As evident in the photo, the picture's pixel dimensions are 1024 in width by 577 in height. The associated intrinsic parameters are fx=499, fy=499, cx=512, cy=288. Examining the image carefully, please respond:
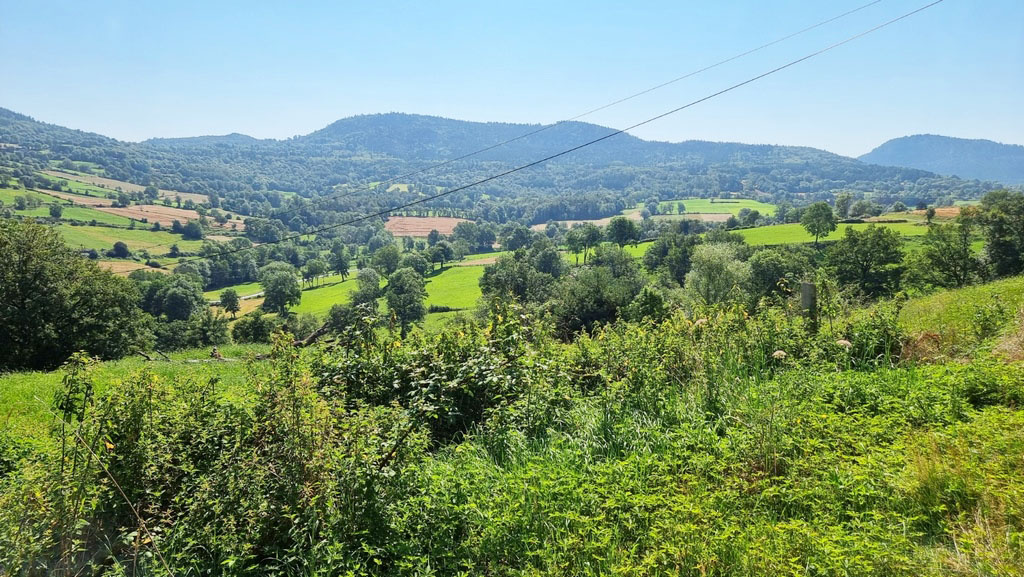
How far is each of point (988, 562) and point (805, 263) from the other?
219 ft

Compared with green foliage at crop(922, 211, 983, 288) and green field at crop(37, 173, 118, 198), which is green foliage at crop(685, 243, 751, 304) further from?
green field at crop(37, 173, 118, 198)

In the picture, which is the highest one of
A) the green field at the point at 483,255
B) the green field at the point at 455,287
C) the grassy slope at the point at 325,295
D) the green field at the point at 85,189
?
the green field at the point at 85,189

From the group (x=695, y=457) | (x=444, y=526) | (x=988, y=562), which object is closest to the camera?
(x=988, y=562)

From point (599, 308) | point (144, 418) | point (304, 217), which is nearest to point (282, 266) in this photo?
point (304, 217)

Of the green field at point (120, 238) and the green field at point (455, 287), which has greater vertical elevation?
the green field at point (120, 238)

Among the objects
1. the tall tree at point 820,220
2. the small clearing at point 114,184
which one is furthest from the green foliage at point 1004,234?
the small clearing at point 114,184

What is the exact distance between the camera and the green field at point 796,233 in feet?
235

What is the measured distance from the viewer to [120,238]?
104 m

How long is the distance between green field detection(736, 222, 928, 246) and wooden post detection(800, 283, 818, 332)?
7688cm

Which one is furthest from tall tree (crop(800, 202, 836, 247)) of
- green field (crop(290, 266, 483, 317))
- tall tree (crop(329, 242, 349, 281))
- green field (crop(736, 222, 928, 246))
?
tall tree (crop(329, 242, 349, 281))

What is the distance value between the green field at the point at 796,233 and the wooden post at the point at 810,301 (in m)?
76.9

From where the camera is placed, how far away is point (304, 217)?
136 metres

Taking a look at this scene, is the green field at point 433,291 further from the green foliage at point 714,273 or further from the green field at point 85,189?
the green field at point 85,189

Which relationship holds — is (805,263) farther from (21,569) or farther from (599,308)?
(21,569)
